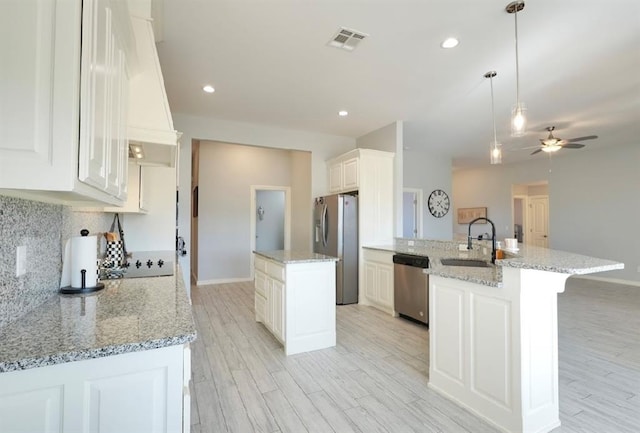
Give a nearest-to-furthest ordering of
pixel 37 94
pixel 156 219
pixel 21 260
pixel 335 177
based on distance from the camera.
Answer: pixel 37 94
pixel 21 260
pixel 156 219
pixel 335 177

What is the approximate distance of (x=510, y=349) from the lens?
1.77 meters

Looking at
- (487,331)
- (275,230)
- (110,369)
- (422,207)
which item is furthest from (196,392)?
(422,207)

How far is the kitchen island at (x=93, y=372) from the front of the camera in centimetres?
91

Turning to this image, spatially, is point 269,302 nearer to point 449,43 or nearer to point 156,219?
point 156,219

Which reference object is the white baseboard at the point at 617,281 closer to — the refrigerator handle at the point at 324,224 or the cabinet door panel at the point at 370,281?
the cabinet door panel at the point at 370,281

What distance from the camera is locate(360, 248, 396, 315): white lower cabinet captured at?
13.9 feet

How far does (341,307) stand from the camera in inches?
179

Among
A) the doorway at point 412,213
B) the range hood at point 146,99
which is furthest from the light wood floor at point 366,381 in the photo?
the doorway at point 412,213

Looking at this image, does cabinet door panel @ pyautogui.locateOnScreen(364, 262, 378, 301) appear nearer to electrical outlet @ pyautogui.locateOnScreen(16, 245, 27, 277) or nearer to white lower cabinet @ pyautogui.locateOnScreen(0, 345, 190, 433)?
white lower cabinet @ pyautogui.locateOnScreen(0, 345, 190, 433)

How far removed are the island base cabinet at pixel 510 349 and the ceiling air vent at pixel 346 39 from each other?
216 cm

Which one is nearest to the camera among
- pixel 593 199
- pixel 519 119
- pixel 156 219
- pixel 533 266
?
pixel 533 266

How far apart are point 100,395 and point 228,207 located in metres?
5.62

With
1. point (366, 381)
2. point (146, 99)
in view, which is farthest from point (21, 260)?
point (366, 381)

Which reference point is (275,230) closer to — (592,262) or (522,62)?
(522,62)
